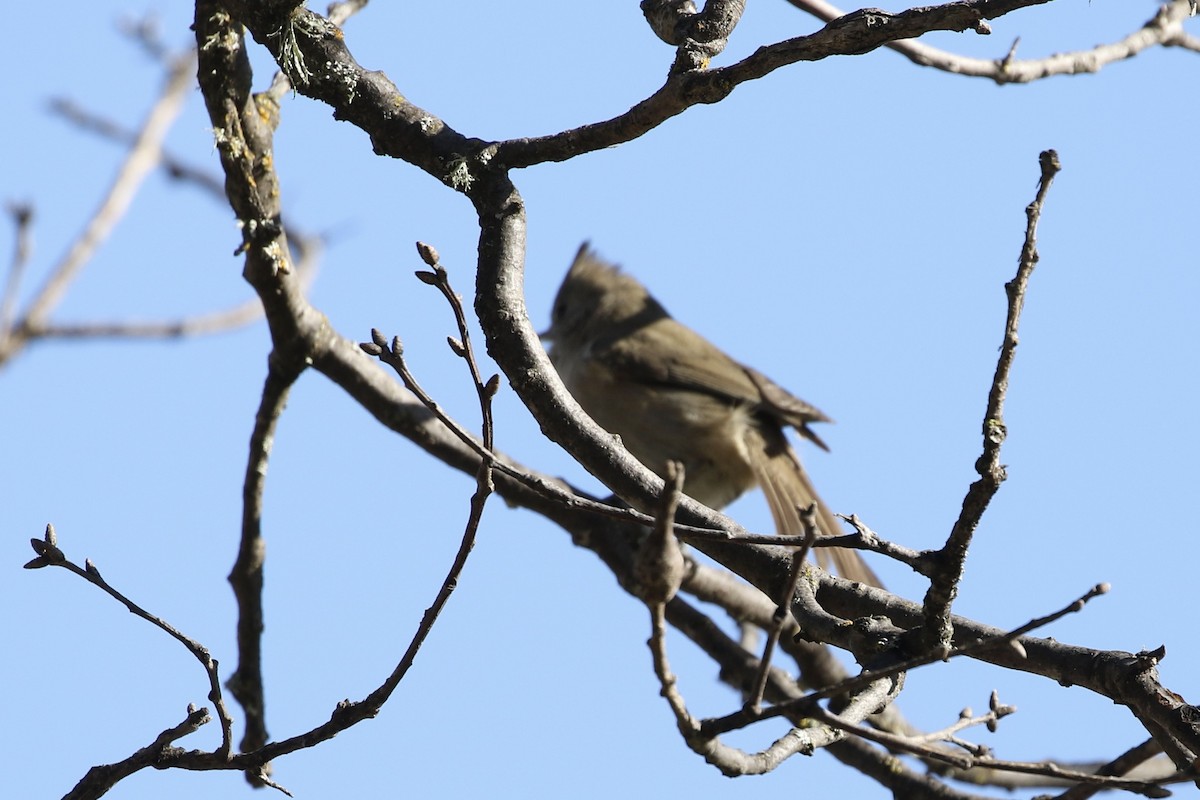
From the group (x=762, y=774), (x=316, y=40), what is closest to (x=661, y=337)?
(x=316, y=40)

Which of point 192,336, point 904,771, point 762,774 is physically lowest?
point 762,774

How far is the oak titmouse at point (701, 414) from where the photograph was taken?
6.86 m

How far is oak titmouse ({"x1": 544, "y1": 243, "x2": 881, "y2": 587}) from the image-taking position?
270 inches

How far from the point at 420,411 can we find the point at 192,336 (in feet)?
4.86

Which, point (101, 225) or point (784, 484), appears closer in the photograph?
point (101, 225)

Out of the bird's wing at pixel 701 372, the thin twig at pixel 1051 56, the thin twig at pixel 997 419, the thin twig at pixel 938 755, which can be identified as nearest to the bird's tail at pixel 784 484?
the bird's wing at pixel 701 372

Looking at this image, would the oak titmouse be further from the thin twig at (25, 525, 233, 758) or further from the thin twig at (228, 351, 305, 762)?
the thin twig at (25, 525, 233, 758)

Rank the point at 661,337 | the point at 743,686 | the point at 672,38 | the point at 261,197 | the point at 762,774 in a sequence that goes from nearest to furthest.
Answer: the point at 762,774 < the point at 672,38 < the point at 261,197 < the point at 743,686 < the point at 661,337

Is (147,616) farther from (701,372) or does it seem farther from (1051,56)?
(701,372)

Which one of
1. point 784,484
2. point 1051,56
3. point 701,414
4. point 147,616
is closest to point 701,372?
point 701,414

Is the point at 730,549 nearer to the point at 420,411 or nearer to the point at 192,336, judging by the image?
the point at 420,411

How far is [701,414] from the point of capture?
273 inches

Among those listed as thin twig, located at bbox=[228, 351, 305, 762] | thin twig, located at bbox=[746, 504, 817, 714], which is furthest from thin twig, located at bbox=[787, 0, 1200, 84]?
thin twig, located at bbox=[746, 504, 817, 714]

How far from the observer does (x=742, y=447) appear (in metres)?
6.84
